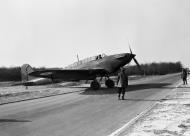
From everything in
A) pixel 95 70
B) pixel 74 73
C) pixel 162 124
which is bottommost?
pixel 162 124

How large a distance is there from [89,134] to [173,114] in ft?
11.7

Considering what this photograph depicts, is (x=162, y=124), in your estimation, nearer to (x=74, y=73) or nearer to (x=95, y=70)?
(x=95, y=70)

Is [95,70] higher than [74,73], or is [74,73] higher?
[95,70]

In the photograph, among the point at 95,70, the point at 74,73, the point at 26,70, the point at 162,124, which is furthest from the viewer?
the point at 26,70

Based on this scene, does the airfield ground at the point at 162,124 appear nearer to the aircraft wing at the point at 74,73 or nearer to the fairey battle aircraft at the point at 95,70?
the fairey battle aircraft at the point at 95,70

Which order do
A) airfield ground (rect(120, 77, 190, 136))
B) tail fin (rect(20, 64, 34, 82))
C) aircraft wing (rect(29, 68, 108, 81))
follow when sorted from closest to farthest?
airfield ground (rect(120, 77, 190, 136))
aircraft wing (rect(29, 68, 108, 81))
tail fin (rect(20, 64, 34, 82))

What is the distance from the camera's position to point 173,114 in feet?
32.8

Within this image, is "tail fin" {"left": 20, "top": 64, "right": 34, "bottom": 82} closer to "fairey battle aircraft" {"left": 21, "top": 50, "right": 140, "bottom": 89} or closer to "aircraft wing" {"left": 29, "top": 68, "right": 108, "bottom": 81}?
"fairey battle aircraft" {"left": 21, "top": 50, "right": 140, "bottom": 89}

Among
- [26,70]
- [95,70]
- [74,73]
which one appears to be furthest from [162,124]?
[26,70]

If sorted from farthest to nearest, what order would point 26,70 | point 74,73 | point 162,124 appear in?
point 26,70 → point 74,73 → point 162,124

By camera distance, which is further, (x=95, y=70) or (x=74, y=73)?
(x=74, y=73)

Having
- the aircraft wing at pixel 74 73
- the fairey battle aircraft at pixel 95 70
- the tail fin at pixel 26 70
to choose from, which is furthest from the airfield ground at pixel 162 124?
the tail fin at pixel 26 70

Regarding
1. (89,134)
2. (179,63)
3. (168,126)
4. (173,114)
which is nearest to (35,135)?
(89,134)

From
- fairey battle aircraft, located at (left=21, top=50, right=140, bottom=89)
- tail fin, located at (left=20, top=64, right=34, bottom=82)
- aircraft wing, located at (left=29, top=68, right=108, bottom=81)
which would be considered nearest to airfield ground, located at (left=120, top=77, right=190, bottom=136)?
fairey battle aircraft, located at (left=21, top=50, right=140, bottom=89)
